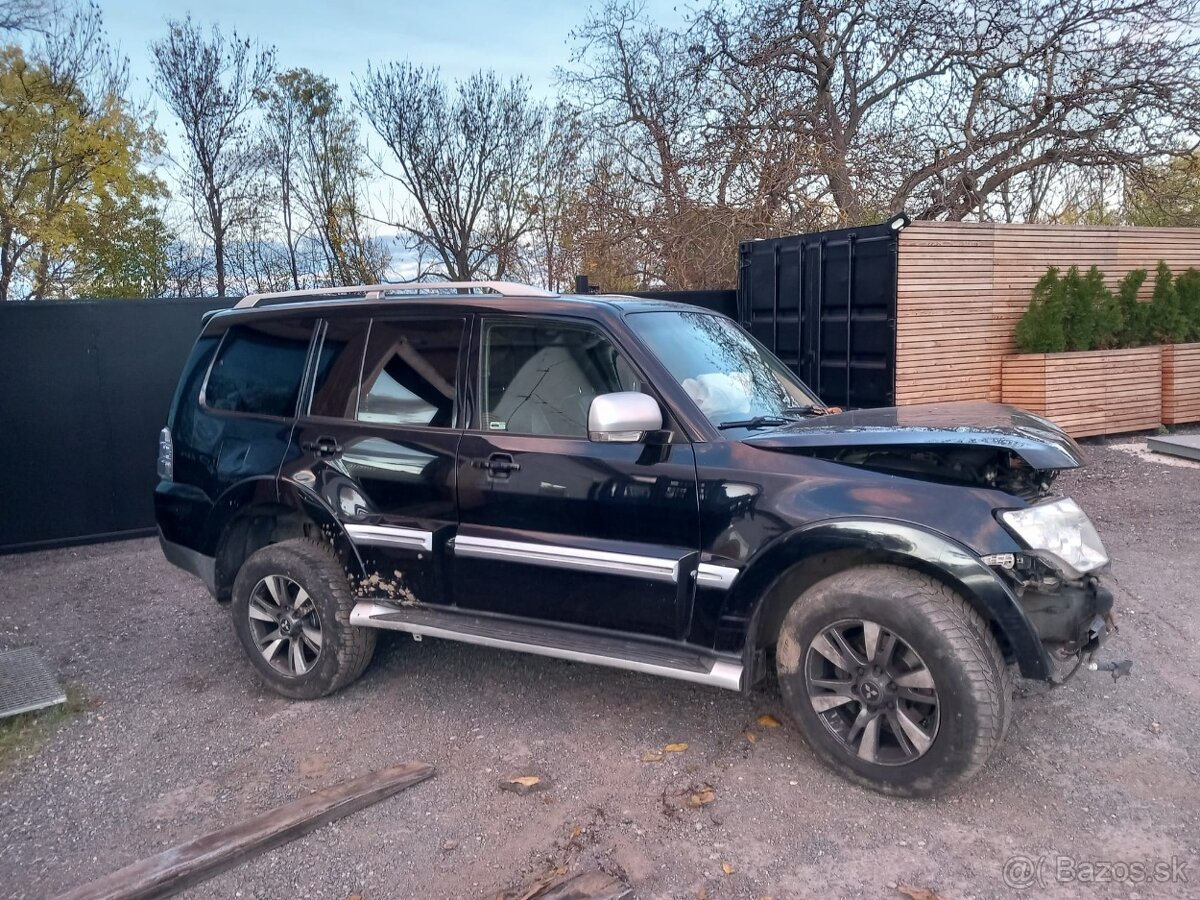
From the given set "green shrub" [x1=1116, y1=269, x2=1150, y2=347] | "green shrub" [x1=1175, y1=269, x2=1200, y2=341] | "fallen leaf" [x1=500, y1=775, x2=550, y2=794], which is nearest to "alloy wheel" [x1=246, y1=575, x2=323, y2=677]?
"fallen leaf" [x1=500, y1=775, x2=550, y2=794]

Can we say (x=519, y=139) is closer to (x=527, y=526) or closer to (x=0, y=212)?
(x=0, y=212)

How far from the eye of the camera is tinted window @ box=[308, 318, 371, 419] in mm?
4586

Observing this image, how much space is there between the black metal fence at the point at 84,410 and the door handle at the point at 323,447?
4305mm

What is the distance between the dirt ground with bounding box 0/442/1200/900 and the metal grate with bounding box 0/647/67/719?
5.2 inches

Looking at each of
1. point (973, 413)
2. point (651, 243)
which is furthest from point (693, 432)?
point (651, 243)

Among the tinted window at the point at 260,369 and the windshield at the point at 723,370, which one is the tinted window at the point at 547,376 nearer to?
the windshield at the point at 723,370

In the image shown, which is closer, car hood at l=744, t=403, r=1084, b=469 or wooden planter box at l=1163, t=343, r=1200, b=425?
car hood at l=744, t=403, r=1084, b=469

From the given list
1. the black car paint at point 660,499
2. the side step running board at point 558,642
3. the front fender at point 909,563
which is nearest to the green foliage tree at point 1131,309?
the black car paint at point 660,499

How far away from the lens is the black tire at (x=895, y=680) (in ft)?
10.8

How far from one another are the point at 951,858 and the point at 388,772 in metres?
2.17

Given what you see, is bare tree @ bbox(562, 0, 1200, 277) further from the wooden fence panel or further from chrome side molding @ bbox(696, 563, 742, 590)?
chrome side molding @ bbox(696, 563, 742, 590)

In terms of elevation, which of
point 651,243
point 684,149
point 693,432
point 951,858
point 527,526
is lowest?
point 951,858

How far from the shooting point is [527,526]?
4.04 metres

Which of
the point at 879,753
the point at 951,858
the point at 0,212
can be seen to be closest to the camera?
the point at 951,858
